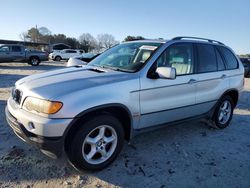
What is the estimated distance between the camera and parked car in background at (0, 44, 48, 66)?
19.8 metres

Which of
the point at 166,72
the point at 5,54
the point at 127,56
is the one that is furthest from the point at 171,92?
the point at 5,54

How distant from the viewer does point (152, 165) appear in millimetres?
3709

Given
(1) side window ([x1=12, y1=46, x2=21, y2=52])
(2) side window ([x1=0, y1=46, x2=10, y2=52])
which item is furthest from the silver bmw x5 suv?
(1) side window ([x1=12, y1=46, x2=21, y2=52])

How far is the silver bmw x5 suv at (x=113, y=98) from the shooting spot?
3.01 m

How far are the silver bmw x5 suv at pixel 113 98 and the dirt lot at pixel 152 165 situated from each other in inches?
10.5

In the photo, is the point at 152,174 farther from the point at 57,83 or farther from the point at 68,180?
the point at 57,83

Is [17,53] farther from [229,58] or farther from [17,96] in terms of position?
[17,96]

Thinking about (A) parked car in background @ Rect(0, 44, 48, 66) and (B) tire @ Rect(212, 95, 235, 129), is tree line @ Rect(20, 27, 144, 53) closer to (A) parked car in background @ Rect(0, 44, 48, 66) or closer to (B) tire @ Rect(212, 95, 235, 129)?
(A) parked car in background @ Rect(0, 44, 48, 66)

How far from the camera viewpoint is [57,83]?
3.30 m

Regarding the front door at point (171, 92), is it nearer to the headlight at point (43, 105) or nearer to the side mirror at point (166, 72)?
the side mirror at point (166, 72)

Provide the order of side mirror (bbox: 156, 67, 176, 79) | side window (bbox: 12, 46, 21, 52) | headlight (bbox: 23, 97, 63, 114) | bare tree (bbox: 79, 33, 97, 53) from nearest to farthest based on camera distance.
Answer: headlight (bbox: 23, 97, 63, 114)
side mirror (bbox: 156, 67, 176, 79)
side window (bbox: 12, 46, 21, 52)
bare tree (bbox: 79, 33, 97, 53)

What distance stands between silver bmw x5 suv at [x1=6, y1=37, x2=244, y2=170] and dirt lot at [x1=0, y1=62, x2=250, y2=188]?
266mm

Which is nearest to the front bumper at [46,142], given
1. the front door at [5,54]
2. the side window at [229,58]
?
the side window at [229,58]

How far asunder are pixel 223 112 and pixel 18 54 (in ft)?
61.0
